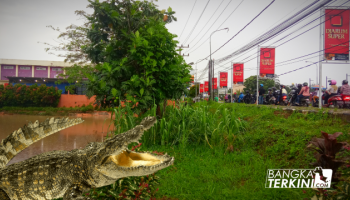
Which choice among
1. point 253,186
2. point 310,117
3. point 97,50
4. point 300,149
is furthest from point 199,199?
point 97,50

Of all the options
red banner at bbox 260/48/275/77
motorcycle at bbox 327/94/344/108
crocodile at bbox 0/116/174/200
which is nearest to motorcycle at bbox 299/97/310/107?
red banner at bbox 260/48/275/77

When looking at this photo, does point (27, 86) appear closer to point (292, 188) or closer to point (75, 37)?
point (292, 188)

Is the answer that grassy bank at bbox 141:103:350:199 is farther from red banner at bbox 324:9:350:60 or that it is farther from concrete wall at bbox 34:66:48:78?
concrete wall at bbox 34:66:48:78

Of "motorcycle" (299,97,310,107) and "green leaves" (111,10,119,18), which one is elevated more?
"green leaves" (111,10,119,18)

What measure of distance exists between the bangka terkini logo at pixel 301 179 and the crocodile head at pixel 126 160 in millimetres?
1309

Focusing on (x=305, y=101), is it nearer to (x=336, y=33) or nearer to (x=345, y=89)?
(x=345, y=89)

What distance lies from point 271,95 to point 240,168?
10.8 m

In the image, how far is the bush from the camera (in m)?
3.13

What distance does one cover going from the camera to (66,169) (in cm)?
159

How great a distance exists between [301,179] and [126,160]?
5.63ft

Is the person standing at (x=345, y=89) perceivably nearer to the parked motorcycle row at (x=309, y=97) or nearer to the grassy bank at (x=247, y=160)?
the parked motorcycle row at (x=309, y=97)

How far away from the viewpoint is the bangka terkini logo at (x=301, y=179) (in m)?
1.86

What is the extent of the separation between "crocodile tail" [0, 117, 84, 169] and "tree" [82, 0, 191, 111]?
219 centimetres

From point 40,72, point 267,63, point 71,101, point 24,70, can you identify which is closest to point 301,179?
point 71,101
